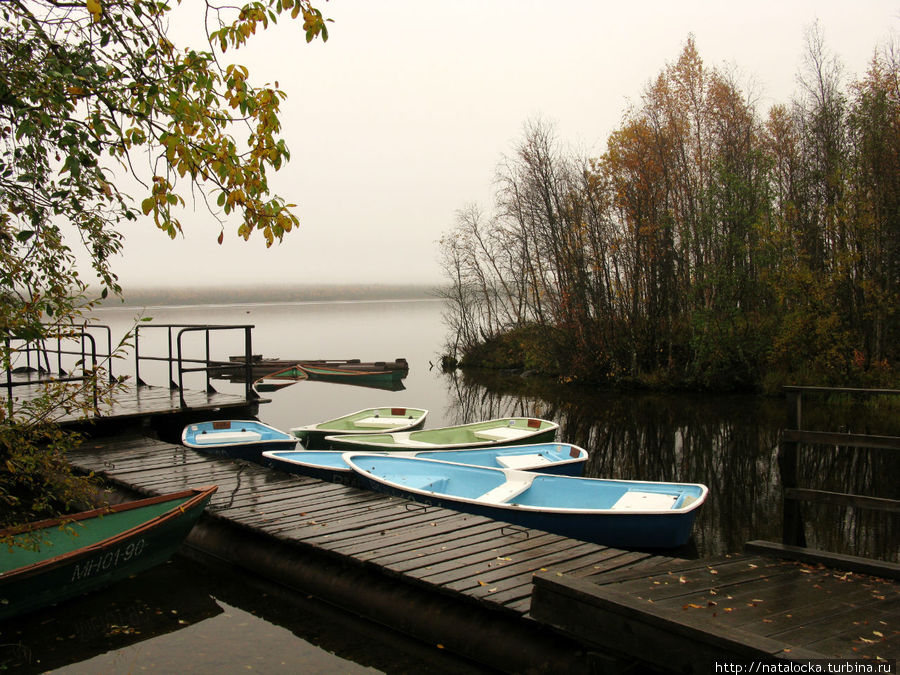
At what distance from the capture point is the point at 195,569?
21.6 ft

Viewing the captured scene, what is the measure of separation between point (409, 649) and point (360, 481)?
3.34 m

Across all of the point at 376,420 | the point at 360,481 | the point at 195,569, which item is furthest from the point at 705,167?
the point at 195,569

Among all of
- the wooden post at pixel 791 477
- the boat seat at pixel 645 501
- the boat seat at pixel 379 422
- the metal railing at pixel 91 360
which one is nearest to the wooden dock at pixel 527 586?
the wooden post at pixel 791 477

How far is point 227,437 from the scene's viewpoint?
34.4 ft

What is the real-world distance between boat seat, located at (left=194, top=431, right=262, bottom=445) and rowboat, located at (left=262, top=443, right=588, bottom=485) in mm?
1054

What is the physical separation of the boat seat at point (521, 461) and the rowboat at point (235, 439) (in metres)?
3.30

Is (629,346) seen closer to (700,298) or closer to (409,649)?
(700,298)

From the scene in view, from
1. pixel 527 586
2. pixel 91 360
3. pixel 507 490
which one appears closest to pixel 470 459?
pixel 507 490

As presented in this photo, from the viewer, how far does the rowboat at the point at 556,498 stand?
6.37 metres

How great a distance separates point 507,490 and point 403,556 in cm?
226

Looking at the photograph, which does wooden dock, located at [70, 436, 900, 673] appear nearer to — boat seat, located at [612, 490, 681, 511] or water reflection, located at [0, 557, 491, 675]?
water reflection, located at [0, 557, 491, 675]

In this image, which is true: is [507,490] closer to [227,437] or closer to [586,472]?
[586,472]

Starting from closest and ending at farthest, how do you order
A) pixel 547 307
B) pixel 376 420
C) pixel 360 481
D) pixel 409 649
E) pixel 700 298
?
pixel 409 649, pixel 360 481, pixel 376 420, pixel 700 298, pixel 547 307

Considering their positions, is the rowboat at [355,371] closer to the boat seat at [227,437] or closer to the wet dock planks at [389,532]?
the boat seat at [227,437]
